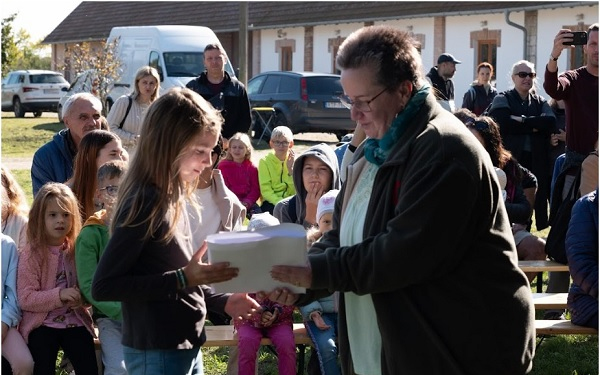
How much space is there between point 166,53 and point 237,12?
15.0 metres

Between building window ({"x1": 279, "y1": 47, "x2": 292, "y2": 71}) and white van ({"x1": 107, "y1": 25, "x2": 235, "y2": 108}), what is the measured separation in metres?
10.6

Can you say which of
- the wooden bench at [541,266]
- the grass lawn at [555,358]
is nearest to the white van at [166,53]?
the grass lawn at [555,358]

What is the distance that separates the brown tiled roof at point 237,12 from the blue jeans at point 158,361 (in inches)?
870

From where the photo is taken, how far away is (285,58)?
35.4 m

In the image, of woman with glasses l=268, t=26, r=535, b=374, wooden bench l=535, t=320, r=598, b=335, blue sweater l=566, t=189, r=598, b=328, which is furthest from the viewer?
wooden bench l=535, t=320, r=598, b=335

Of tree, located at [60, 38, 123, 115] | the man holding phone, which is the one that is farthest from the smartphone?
tree, located at [60, 38, 123, 115]

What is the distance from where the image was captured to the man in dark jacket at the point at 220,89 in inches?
387

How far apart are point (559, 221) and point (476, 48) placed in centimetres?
2225

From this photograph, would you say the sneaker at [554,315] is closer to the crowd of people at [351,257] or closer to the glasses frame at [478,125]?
the glasses frame at [478,125]

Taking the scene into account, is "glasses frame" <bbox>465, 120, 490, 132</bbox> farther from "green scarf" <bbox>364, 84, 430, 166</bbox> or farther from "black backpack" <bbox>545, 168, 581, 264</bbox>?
"green scarf" <bbox>364, 84, 430, 166</bbox>

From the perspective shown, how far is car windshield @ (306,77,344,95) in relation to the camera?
22297 mm

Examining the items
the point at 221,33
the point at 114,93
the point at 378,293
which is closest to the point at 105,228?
the point at 378,293

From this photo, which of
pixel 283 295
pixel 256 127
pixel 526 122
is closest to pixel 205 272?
pixel 283 295

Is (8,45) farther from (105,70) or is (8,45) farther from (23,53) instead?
(105,70)
